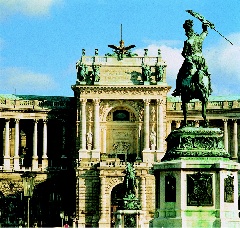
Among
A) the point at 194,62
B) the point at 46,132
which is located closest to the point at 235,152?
the point at 46,132

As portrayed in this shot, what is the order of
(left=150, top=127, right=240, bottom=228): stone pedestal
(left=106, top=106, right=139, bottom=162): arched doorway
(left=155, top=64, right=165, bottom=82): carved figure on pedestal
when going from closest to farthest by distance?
(left=150, top=127, right=240, bottom=228): stone pedestal → (left=155, top=64, right=165, bottom=82): carved figure on pedestal → (left=106, top=106, right=139, bottom=162): arched doorway

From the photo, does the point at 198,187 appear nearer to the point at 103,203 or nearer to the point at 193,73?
the point at 193,73

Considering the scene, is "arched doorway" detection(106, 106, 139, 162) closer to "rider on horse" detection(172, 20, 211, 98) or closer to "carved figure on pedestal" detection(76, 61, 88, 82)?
"carved figure on pedestal" detection(76, 61, 88, 82)

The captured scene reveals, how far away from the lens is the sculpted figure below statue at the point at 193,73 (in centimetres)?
3089

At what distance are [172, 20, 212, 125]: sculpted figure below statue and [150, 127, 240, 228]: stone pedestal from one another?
1.86 m

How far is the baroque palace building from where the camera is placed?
280 feet

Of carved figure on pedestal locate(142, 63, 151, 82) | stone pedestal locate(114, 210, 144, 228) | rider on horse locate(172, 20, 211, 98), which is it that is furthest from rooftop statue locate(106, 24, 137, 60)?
rider on horse locate(172, 20, 211, 98)

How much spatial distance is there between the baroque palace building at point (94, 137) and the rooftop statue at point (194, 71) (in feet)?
176

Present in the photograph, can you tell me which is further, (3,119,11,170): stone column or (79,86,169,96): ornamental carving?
(3,119,11,170): stone column

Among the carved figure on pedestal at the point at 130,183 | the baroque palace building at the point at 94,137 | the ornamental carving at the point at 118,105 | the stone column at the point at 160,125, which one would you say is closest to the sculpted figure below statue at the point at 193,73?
the carved figure on pedestal at the point at 130,183

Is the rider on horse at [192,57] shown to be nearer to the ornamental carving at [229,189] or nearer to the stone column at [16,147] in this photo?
the ornamental carving at [229,189]

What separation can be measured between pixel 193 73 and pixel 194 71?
97 mm

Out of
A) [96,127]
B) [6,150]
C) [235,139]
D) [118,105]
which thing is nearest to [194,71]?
[96,127]

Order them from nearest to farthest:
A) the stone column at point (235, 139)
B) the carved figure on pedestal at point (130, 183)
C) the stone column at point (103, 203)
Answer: the carved figure on pedestal at point (130, 183) < the stone column at point (103, 203) < the stone column at point (235, 139)
